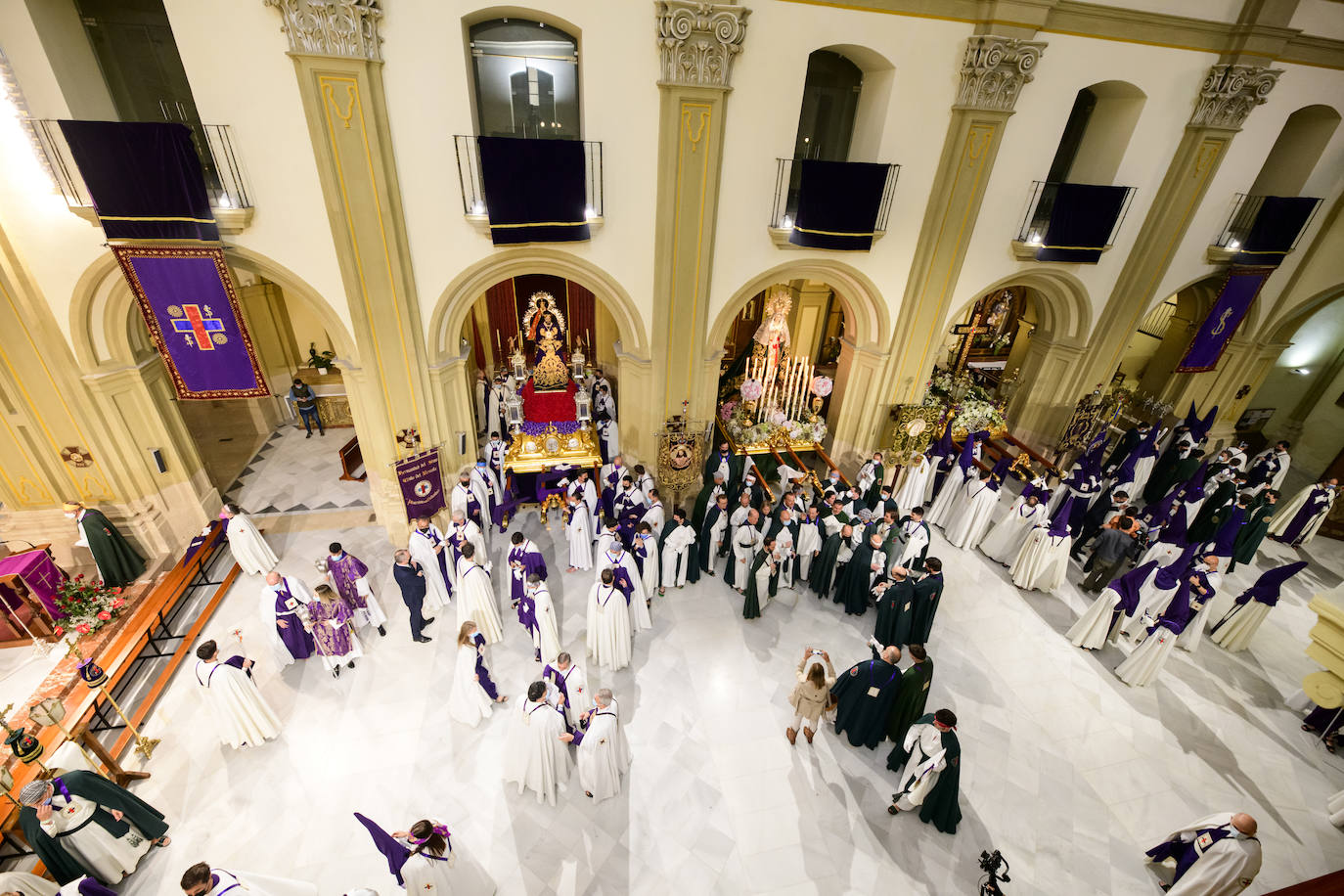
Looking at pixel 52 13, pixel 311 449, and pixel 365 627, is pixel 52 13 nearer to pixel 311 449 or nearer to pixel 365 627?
pixel 311 449

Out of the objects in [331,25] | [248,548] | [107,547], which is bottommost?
[248,548]

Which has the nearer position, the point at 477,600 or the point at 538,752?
the point at 538,752

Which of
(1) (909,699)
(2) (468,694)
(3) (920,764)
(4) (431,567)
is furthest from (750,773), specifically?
(4) (431,567)

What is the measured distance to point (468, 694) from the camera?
23.1 feet

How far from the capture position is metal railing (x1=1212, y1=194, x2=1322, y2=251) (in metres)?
11.2

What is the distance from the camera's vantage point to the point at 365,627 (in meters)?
8.55

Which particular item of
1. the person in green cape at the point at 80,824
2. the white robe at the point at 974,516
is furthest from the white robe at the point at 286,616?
the white robe at the point at 974,516

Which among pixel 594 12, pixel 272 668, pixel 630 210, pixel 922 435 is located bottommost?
pixel 272 668

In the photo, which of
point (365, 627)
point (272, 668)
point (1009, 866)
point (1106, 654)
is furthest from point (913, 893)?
point (272, 668)

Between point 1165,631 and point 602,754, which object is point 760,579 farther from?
point 1165,631

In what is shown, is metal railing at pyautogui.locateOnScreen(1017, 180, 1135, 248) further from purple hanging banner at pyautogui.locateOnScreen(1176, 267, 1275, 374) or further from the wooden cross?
the wooden cross

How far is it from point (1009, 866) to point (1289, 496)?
42.8 ft

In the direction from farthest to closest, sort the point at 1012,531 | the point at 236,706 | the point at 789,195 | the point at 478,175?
the point at 1012,531
the point at 789,195
the point at 478,175
the point at 236,706

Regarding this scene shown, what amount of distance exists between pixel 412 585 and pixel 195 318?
181 inches
